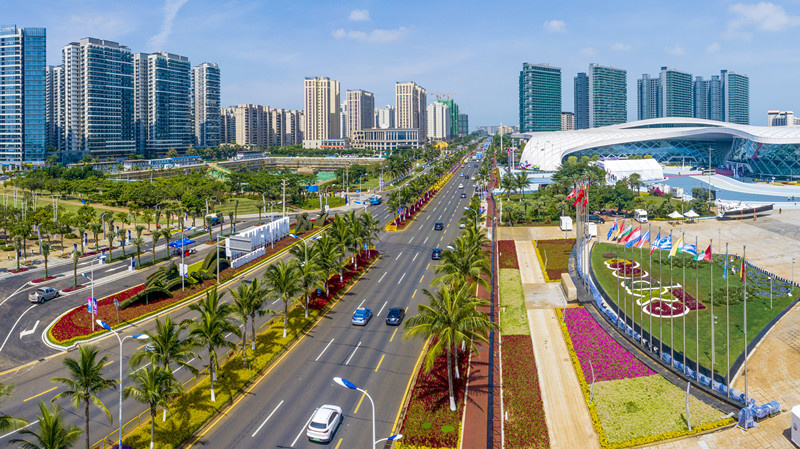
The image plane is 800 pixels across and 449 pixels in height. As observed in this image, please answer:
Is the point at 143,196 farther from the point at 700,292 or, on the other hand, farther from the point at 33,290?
the point at 700,292

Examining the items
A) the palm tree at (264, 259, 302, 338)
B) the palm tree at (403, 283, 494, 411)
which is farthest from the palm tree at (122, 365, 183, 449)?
the palm tree at (264, 259, 302, 338)

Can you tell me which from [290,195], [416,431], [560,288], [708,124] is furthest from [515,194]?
[416,431]

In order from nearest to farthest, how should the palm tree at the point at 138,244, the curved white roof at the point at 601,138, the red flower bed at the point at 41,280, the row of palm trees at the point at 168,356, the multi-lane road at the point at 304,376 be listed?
the row of palm trees at the point at 168,356, the multi-lane road at the point at 304,376, the red flower bed at the point at 41,280, the palm tree at the point at 138,244, the curved white roof at the point at 601,138

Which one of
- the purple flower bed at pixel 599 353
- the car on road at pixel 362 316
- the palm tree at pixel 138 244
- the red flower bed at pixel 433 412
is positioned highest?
the palm tree at pixel 138 244

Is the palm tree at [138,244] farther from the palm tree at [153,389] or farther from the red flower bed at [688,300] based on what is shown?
the red flower bed at [688,300]

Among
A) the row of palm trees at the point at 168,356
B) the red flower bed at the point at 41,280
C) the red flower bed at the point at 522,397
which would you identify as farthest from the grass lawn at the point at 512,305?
the red flower bed at the point at 41,280

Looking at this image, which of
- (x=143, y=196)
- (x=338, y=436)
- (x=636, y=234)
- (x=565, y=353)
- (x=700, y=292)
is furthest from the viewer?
(x=143, y=196)
